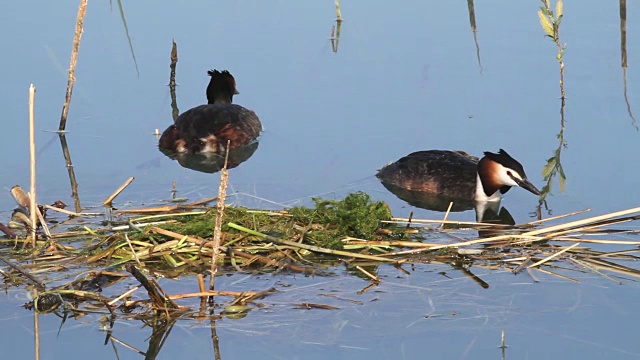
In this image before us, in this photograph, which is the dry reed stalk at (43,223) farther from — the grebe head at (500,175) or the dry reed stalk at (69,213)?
the grebe head at (500,175)

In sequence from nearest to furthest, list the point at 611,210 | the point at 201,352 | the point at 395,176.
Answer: the point at 201,352 < the point at 611,210 < the point at 395,176

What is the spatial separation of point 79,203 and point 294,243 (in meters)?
2.07

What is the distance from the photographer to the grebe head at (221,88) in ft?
35.4

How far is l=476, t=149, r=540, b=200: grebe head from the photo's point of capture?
28.6 feet

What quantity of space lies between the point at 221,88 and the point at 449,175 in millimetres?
2685

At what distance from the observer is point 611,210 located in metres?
8.03

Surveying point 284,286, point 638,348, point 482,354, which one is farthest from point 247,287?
point 638,348

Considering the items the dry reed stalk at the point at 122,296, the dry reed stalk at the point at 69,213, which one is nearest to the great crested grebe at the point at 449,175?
the dry reed stalk at the point at 69,213

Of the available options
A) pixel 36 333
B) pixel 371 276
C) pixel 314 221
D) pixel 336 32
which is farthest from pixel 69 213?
pixel 336 32

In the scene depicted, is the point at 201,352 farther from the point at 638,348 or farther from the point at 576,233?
the point at 576,233

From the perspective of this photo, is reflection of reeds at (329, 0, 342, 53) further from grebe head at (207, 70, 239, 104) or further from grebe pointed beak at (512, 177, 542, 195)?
grebe pointed beak at (512, 177, 542, 195)

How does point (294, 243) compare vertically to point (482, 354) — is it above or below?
above

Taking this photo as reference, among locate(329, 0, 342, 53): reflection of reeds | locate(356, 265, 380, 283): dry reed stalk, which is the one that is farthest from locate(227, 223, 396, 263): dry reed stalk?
locate(329, 0, 342, 53): reflection of reeds

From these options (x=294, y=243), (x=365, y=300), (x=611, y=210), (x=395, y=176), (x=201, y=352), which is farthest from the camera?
(x=395, y=176)
